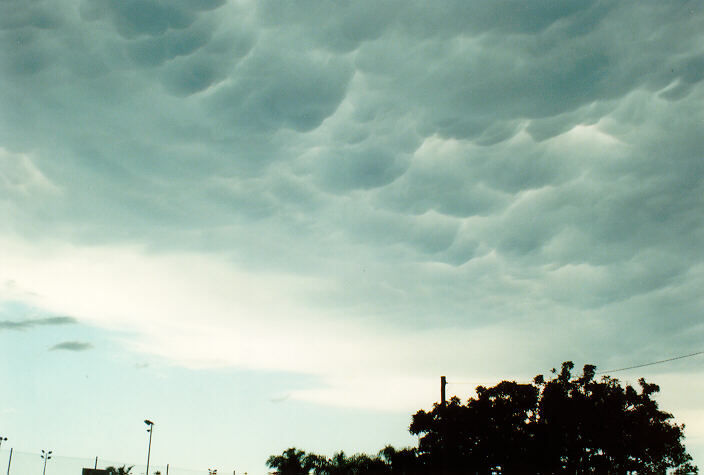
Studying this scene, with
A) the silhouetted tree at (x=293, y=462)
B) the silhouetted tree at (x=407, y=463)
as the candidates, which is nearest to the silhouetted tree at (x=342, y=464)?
the silhouetted tree at (x=293, y=462)

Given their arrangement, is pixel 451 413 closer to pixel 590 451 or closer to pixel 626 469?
pixel 590 451

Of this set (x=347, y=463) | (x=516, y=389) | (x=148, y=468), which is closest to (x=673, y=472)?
(x=516, y=389)

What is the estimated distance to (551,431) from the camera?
45281 mm

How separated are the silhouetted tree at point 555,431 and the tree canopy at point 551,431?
7 cm

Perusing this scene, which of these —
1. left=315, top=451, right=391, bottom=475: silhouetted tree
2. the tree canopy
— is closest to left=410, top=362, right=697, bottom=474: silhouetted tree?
the tree canopy

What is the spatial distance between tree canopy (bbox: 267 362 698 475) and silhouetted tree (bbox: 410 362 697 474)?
0.24ft

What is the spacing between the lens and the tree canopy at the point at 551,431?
44344mm

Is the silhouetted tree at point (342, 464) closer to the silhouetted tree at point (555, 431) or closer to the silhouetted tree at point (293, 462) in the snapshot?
the silhouetted tree at point (293, 462)

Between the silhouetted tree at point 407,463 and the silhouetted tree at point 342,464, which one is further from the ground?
the silhouetted tree at point 407,463

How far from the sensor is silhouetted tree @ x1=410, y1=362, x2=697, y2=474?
4431cm

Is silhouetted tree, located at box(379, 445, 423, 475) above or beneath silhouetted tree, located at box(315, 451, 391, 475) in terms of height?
above

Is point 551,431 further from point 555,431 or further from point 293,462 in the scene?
point 293,462

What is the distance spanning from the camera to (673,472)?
53.4 meters

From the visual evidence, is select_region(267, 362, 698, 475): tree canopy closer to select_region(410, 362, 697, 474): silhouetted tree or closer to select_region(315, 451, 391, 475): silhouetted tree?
select_region(410, 362, 697, 474): silhouetted tree
